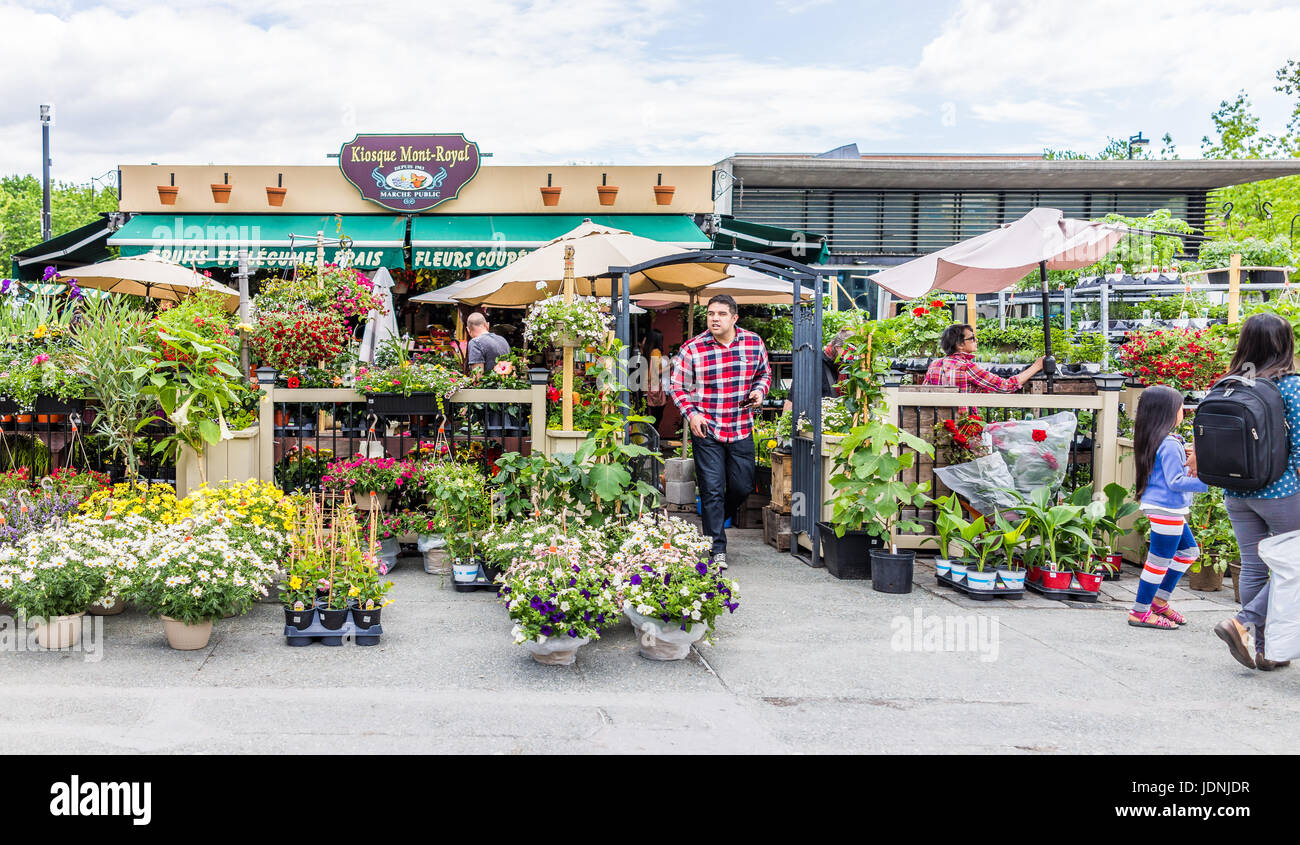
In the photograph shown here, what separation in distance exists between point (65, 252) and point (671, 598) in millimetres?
12574

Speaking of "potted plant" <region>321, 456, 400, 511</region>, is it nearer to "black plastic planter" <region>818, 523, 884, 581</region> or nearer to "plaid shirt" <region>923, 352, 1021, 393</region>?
"black plastic planter" <region>818, 523, 884, 581</region>

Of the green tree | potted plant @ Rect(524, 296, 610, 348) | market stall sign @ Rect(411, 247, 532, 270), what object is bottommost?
potted plant @ Rect(524, 296, 610, 348)

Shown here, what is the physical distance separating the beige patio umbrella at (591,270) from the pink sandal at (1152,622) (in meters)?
4.66

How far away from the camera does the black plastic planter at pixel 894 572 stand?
6.65m

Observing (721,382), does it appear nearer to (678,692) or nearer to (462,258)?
(678,692)

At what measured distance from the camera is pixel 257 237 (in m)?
13.6

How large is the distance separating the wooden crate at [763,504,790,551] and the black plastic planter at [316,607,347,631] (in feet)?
12.9

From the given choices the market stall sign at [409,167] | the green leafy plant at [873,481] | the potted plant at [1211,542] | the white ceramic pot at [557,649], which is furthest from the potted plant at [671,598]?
the market stall sign at [409,167]

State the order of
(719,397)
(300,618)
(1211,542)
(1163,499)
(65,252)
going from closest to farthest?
(300,618)
(1163,499)
(1211,542)
(719,397)
(65,252)

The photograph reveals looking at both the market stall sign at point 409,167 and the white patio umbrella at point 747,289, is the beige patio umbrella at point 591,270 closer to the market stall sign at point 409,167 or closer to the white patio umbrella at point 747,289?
the white patio umbrella at point 747,289

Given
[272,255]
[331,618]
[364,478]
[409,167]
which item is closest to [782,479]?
[364,478]

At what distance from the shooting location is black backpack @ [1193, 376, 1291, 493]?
4723 mm

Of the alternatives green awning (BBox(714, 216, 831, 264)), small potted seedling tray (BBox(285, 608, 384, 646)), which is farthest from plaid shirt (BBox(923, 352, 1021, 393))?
green awning (BBox(714, 216, 831, 264))

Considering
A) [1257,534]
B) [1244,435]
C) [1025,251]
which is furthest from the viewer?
[1025,251]
